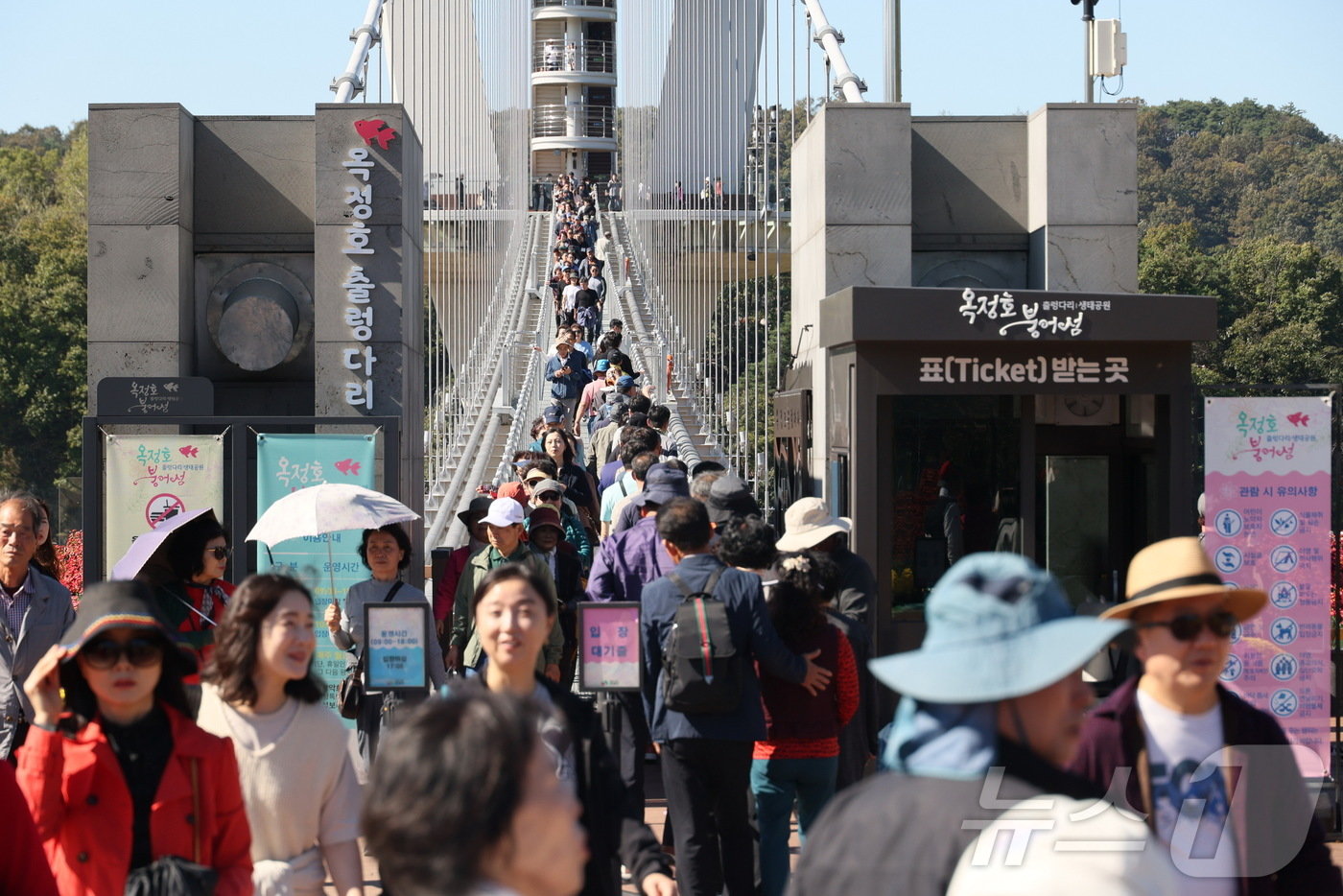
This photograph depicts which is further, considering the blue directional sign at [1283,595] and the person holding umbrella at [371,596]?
the blue directional sign at [1283,595]

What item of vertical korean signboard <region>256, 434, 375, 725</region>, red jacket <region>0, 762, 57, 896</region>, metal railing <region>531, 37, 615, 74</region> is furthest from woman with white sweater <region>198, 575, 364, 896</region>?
metal railing <region>531, 37, 615, 74</region>

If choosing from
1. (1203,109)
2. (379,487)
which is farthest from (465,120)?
(1203,109)

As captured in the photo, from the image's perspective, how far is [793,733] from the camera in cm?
506

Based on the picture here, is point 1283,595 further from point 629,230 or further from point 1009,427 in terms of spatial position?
point 629,230

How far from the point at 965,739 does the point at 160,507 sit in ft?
20.8

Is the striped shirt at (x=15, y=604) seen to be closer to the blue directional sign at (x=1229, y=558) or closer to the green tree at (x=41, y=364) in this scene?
the blue directional sign at (x=1229, y=558)

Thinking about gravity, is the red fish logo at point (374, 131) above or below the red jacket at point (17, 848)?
above

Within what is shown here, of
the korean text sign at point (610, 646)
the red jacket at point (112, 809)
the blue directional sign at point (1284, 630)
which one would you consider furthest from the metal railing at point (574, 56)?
the red jacket at point (112, 809)

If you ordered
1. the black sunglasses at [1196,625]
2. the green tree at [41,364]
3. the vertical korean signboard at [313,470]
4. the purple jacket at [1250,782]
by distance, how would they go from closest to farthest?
the purple jacket at [1250,782]
the black sunglasses at [1196,625]
the vertical korean signboard at [313,470]
the green tree at [41,364]

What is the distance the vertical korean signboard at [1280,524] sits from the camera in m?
6.63

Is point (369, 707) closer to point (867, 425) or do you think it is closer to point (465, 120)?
point (867, 425)

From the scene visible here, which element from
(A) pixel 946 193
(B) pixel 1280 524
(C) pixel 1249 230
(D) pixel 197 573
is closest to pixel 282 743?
(D) pixel 197 573

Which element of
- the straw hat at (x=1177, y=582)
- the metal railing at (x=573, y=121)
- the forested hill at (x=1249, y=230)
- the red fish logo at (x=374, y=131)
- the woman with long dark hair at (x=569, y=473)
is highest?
the metal railing at (x=573, y=121)

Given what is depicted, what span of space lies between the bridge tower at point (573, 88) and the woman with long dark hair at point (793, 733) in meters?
75.8
